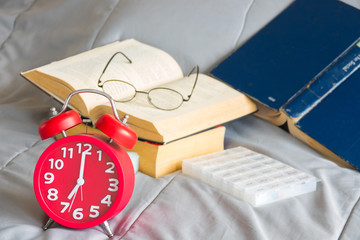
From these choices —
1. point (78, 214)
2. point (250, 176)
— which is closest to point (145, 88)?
point (250, 176)

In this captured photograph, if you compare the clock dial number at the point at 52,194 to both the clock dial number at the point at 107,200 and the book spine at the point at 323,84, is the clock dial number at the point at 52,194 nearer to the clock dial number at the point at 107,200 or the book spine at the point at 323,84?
the clock dial number at the point at 107,200

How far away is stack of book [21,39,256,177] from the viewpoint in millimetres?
1146

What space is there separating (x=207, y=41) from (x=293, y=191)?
0.66 meters

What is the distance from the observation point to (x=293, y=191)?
1073mm

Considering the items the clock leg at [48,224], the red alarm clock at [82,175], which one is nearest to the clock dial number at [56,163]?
the red alarm clock at [82,175]

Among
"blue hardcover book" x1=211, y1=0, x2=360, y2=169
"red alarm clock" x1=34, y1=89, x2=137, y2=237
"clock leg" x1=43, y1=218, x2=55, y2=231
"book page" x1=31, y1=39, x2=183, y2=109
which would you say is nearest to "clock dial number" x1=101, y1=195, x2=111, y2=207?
"red alarm clock" x1=34, y1=89, x2=137, y2=237

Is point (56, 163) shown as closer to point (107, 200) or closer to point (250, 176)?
point (107, 200)

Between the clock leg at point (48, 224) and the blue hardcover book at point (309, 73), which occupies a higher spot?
the blue hardcover book at point (309, 73)

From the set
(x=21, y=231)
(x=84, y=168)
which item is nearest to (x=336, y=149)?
(x=84, y=168)

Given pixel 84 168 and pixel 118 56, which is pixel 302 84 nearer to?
pixel 118 56

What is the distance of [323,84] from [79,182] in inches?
27.8

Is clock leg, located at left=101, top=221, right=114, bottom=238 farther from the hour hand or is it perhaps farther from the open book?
the open book

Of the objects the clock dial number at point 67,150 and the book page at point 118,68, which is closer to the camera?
the clock dial number at point 67,150

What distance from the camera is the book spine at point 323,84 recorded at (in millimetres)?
1317
